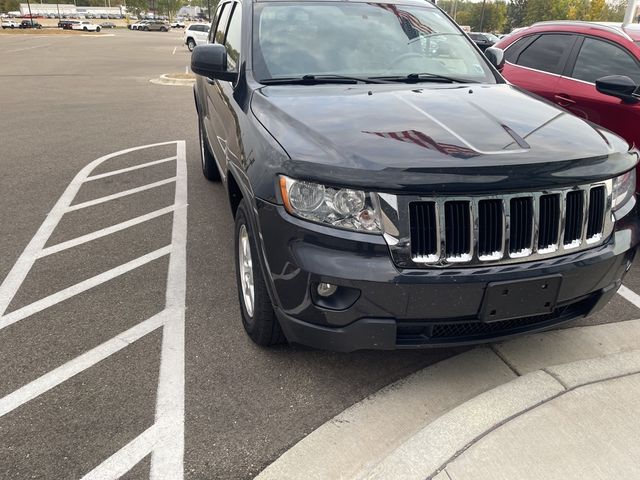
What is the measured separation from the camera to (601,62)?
4.96 m

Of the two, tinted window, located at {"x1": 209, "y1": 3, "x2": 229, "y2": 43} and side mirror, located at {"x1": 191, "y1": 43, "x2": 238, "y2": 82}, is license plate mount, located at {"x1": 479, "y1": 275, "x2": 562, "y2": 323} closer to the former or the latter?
side mirror, located at {"x1": 191, "y1": 43, "x2": 238, "y2": 82}

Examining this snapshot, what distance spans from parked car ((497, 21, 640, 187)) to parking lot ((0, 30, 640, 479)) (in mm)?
1324

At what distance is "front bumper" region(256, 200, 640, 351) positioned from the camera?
225 cm

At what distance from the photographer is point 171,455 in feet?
7.65

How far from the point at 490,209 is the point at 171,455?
5.62ft

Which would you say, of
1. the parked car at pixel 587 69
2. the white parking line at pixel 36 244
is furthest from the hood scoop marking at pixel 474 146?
the white parking line at pixel 36 244

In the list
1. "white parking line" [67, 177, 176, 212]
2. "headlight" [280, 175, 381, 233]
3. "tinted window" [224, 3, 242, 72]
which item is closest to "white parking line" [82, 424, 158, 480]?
"headlight" [280, 175, 381, 233]

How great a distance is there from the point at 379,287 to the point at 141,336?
1649mm

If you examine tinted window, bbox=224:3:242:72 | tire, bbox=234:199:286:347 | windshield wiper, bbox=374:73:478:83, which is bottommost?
tire, bbox=234:199:286:347

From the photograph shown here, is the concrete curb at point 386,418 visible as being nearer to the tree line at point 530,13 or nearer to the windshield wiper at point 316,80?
the windshield wiper at point 316,80

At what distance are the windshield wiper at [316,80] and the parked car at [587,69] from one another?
2.21m

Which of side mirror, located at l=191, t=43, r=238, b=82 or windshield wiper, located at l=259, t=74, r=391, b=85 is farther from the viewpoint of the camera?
side mirror, located at l=191, t=43, r=238, b=82

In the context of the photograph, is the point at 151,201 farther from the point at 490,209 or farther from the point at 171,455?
the point at 490,209

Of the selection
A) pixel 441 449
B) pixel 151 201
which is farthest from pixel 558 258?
pixel 151 201
